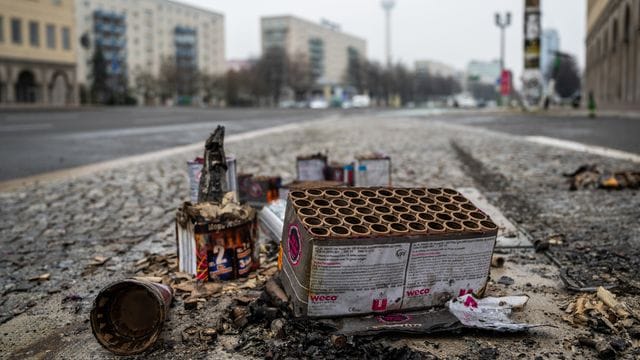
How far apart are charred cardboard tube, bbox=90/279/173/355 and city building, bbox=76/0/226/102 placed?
3737 inches

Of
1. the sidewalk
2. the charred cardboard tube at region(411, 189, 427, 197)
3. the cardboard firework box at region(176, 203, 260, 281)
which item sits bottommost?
the sidewalk

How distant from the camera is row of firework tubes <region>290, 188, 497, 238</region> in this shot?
7.72 feet

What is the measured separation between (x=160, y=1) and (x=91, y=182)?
4675 inches

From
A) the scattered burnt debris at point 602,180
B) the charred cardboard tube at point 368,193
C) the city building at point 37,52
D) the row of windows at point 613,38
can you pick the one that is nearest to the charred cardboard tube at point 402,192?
the charred cardboard tube at point 368,193

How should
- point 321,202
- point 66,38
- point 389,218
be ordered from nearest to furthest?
point 389,218, point 321,202, point 66,38

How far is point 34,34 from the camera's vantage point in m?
50.8

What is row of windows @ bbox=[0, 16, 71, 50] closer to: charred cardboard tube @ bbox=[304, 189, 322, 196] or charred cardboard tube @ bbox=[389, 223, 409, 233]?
charred cardboard tube @ bbox=[304, 189, 322, 196]

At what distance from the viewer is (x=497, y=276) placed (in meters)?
3.05

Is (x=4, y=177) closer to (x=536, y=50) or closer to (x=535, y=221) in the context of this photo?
(x=535, y=221)

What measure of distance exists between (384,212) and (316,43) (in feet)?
519

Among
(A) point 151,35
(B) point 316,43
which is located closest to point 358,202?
(A) point 151,35

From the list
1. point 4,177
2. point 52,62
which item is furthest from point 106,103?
point 4,177

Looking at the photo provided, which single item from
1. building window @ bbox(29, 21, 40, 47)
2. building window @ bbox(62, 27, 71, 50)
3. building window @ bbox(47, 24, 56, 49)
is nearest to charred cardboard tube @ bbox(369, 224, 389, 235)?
building window @ bbox(29, 21, 40, 47)

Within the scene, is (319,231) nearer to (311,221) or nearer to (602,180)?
(311,221)
